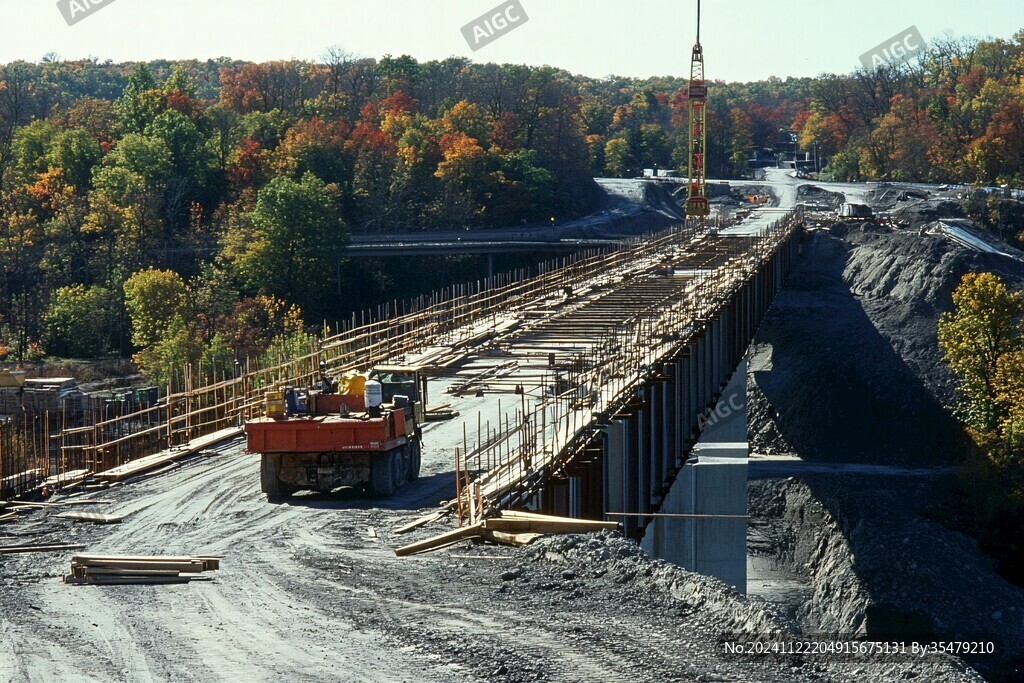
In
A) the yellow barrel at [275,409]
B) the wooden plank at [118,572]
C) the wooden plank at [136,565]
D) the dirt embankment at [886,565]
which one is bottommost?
the dirt embankment at [886,565]

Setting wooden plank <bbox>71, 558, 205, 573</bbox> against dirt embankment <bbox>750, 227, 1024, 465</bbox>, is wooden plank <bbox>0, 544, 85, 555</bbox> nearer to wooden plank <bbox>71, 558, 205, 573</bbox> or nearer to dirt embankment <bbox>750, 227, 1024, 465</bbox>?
wooden plank <bbox>71, 558, 205, 573</bbox>

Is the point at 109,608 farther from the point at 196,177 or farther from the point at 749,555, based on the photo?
the point at 196,177

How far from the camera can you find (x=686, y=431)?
156ft

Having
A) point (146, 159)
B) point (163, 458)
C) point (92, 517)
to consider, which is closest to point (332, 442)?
point (92, 517)

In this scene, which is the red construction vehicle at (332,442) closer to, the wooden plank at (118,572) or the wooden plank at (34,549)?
the wooden plank at (34,549)

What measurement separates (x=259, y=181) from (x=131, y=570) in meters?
116

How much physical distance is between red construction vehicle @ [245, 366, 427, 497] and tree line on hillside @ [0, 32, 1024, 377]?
5407 cm

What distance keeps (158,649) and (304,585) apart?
389 cm

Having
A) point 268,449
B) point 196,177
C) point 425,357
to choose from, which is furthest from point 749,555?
point 196,177

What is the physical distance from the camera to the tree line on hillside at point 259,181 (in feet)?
356

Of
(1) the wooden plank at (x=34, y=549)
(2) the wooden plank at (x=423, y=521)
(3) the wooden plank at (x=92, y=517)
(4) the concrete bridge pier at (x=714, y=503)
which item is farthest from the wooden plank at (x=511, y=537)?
(4) the concrete bridge pier at (x=714, y=503)

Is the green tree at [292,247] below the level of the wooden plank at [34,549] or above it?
above

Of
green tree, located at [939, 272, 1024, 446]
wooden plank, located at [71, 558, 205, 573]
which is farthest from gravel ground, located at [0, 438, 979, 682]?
green tree, located at [939, 272, 1024, 446]

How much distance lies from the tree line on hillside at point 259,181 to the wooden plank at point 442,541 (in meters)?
61.2
